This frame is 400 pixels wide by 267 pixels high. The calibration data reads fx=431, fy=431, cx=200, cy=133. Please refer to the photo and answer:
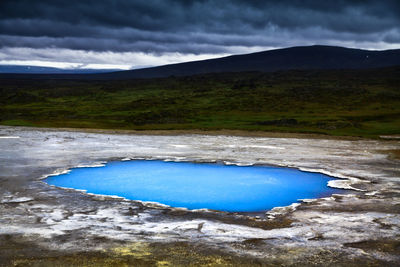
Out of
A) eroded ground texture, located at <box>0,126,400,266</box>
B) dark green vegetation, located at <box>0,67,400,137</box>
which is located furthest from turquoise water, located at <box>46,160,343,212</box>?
dark green vegetation, located at <box>0,67,400,137</box>

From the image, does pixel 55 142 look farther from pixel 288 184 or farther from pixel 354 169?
pixel 354 169

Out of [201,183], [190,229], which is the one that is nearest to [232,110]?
[201,183]

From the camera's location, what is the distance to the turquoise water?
1745cm

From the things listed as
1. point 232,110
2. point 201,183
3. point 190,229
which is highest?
point 190,229

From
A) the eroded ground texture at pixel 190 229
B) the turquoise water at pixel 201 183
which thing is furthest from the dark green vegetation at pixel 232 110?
the eroded ground texture at pixel 190 229

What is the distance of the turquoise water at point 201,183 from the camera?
1745cm

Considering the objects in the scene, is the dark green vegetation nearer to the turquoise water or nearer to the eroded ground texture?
the turquoise water

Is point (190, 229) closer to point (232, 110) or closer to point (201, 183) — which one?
point (201, 183)

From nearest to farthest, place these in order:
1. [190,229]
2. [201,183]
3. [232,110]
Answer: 1. [190,229]
2. [201,183]
3. [232,110]

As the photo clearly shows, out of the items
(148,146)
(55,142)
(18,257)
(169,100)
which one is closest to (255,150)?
(148,146)

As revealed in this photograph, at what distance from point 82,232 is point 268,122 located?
118 ft

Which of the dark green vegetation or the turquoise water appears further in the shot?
the dark green vegetation

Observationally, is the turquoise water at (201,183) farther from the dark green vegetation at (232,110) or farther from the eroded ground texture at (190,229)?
the dark green vegetation at (232,110)

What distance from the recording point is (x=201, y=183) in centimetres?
2103
